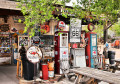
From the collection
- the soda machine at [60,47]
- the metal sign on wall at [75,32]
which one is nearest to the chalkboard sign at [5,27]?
the soda machine at [60,47]

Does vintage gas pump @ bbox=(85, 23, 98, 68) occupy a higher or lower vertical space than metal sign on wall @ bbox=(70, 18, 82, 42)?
lower

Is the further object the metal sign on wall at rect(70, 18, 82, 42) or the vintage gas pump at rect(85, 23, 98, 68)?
the vintage gas pump at rect(85, 23, 98, 68)

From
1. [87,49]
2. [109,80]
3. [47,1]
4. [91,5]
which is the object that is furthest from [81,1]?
[87,49]

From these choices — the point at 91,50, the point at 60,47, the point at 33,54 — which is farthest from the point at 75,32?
the point at 33,54

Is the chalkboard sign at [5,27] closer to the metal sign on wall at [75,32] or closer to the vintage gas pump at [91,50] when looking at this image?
the metal sign on wall at [75,32]

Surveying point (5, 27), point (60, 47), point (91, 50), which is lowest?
point (91, 50)

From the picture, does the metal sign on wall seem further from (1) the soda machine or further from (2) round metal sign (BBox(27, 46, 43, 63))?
(2) round metal sign (BBox(27, 46, 43, 63))

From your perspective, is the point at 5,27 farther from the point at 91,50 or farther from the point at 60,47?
the point at 91,50

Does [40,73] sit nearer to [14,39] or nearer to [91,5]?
[91,5]

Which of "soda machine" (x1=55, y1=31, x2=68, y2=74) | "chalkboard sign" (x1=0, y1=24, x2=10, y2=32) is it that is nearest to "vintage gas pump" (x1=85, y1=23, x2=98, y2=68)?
"soda machine" (x1=55, y1=31, x2=68, y2=74)

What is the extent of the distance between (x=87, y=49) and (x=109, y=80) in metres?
5.24

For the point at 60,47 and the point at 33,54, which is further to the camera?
the point at 60,47

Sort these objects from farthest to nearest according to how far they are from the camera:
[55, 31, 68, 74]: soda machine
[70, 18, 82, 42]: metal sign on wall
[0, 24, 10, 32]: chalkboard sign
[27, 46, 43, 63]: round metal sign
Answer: [70, 18, 82, 42]: metal sign on wall
[0, 24, 10, 32]: chalkboard sign
[55, 31, 68, 74]: soda machine
[27, 46, 43, 63]: round metal sign

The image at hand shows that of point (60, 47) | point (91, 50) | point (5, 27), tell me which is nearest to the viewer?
point (60, 47)
